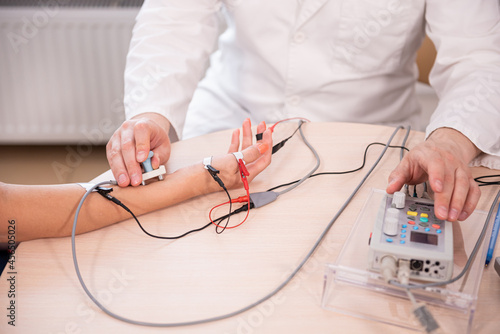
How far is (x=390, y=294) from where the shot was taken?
59 centimetres

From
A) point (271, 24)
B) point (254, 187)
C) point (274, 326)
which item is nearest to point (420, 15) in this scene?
point (271, 24)

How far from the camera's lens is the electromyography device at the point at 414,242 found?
583 mm

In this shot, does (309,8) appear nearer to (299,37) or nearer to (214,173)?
(299,37)

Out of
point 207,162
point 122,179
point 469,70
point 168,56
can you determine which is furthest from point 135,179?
point 469,70

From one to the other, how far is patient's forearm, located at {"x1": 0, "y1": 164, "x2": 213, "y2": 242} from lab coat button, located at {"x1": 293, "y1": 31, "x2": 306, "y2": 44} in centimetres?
50

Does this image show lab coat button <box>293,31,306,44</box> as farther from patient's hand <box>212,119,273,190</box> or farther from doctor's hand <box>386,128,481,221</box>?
doctor's hand <box>386,128,481,221</box>

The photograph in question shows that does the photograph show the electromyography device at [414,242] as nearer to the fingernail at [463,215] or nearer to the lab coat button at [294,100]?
the fingernail at [463,215]

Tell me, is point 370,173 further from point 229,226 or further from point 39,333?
point 39,333

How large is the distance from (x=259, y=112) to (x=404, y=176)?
1.92 ft

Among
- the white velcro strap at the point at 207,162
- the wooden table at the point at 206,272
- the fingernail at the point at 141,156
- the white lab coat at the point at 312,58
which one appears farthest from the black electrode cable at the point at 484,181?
the fingernail at the point at 141,156

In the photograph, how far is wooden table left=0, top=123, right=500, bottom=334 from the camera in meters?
0.57

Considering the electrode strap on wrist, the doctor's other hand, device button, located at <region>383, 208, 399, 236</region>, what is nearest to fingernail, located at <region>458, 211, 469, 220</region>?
Answer: device button, located at <region>383, 208, 399, 236</region>

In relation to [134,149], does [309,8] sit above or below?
above

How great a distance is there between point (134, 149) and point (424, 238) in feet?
1.63
